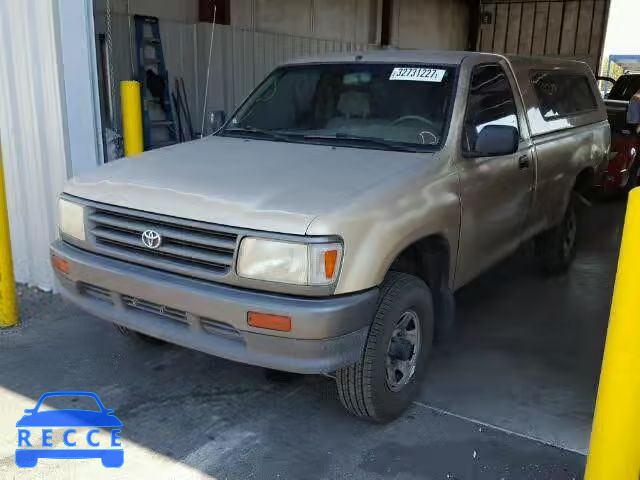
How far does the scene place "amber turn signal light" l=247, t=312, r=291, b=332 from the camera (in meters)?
2.77

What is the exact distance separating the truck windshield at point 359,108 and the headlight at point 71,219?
1.30 metres

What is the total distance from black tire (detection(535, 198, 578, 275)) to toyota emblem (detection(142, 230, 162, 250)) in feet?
12.2

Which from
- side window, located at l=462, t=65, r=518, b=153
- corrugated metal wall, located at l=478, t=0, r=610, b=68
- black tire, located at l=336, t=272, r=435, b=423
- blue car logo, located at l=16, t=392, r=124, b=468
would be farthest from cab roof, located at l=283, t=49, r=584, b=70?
corrugated metal wall, located at l=478, t=0, r=610, b=68

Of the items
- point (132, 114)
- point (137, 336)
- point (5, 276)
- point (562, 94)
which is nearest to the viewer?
point (137, 336)

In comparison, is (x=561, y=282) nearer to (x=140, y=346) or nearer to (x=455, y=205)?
(x=455, y=205)

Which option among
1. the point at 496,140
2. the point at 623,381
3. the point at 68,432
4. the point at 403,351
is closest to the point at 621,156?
the point at 496,140

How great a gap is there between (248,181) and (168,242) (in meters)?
0.49

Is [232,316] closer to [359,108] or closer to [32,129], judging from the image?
[359,108]

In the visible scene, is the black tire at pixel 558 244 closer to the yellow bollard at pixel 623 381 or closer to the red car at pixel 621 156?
the red car at pixel 621 156

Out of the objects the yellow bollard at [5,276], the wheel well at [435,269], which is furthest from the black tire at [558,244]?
the yellow bollard at [5,276]

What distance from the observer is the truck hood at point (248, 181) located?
2891 mm

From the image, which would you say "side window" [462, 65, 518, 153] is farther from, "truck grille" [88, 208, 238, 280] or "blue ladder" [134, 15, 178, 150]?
"blue ladder" [134, 15, 178, 150]

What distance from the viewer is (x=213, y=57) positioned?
34.4ft

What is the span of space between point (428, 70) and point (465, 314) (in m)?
1.97
